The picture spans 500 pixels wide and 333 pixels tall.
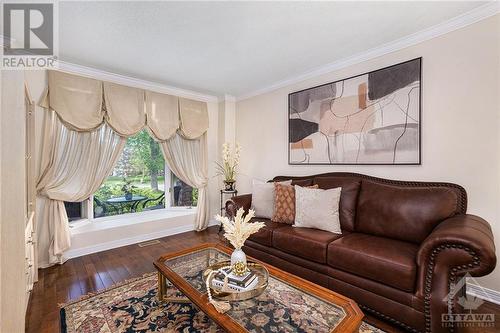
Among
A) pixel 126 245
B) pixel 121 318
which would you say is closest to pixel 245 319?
A: pixel 121 318

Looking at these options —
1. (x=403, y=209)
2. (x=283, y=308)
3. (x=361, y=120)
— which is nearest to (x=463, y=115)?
(x=361, y=120)

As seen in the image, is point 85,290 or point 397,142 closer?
point 85,290

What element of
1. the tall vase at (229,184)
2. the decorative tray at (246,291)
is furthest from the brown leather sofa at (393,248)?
the tall vase at (229,184)

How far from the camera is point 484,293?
6.52 feet

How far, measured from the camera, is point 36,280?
237 cm

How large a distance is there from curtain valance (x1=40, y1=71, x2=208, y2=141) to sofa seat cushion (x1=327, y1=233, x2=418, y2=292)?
2998mm

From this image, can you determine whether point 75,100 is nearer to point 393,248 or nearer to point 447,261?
point 393,248

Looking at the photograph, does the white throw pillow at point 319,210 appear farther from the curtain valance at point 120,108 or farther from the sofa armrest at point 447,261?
the curtain valance at point 120,108

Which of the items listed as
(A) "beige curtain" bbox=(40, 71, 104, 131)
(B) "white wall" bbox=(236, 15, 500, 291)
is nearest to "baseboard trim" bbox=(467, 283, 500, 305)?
(B) "white wall" bbox=(236, 15, 500, 291)

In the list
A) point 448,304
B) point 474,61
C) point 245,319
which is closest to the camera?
point 245,319

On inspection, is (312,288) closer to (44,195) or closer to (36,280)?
(36,280)

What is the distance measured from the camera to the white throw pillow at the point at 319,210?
2.39 meters

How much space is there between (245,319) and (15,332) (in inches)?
61.6

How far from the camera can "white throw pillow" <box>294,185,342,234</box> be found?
2393 mm
